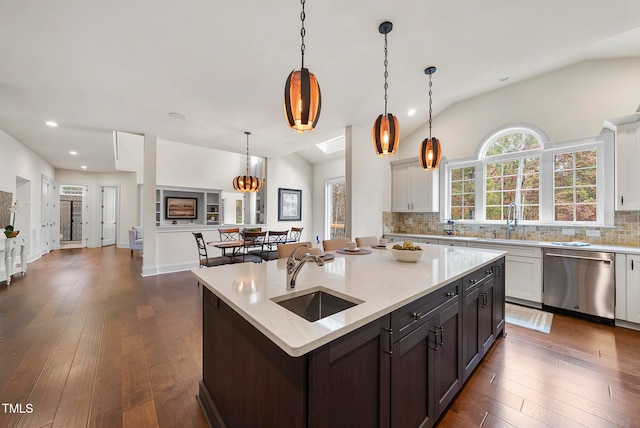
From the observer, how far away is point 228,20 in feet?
6.85

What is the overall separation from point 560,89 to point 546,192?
1423mm

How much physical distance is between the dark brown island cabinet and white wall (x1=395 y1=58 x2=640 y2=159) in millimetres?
3158

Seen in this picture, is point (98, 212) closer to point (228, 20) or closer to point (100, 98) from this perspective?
point (100, 98)

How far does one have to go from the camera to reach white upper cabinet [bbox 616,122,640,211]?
2.80 m

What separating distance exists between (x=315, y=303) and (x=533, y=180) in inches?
165

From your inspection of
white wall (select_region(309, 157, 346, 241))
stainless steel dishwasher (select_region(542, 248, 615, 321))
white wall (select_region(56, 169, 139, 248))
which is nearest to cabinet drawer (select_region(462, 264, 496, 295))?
stainless steel dishwasher (select_region(542, 248, 615, 321))

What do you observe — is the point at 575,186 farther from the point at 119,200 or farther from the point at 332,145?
the point at 119,200

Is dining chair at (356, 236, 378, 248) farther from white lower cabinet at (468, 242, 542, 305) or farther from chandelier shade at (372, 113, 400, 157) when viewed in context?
white lower cabinet at (468, 242, 542, 305)

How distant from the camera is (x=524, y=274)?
3398 millimetres

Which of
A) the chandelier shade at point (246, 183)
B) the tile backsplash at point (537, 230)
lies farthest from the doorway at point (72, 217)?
the tile backsplash at point (537, 230)

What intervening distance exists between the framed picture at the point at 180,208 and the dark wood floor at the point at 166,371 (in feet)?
13.1

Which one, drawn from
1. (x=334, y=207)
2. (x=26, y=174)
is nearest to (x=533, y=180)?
(x=334, y=207)

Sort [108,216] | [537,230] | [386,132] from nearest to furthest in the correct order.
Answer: [386,132]
[537,230]
[108,216]

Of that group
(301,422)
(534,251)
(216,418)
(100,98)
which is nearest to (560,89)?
(534,251)
